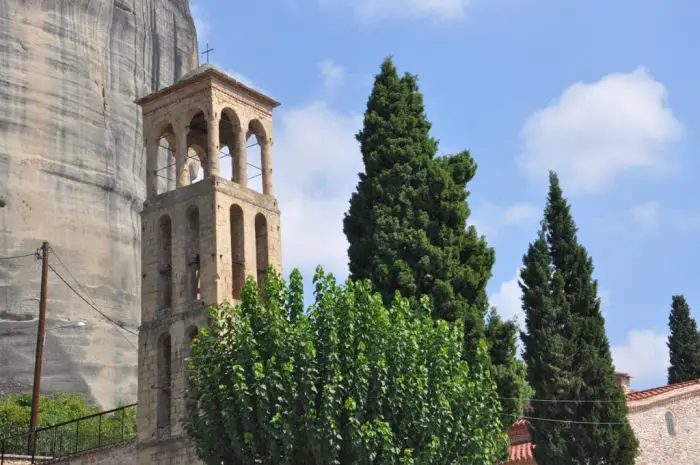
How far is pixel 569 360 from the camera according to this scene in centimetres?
2539

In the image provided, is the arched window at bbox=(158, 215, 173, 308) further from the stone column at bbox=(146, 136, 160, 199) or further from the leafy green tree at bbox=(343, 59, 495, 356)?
the leafy green tree at bbox=(343, 59, 495, 356)

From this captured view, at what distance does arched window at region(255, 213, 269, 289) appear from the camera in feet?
92.2

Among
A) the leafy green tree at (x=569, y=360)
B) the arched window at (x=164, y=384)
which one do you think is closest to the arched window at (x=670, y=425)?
the leafy green tree at (x=569, y=360)

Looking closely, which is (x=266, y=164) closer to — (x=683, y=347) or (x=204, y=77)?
(x=204, y=77)

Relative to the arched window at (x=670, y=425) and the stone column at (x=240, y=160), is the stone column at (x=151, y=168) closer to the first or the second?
the stone column at (x=240, y=160)

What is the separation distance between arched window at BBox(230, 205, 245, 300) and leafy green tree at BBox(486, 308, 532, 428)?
22.0ft

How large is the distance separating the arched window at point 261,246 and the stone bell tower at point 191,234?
0.09 ft

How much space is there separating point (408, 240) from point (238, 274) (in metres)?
5.37

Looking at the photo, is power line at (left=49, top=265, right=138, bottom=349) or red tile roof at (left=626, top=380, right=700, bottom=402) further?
power line at (left=49, top=265, right=138, bottom=349)

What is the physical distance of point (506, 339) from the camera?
2405 centimetres

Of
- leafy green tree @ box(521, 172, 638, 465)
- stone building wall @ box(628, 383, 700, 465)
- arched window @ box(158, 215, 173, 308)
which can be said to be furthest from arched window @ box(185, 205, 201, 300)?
stone building wall @ box(628, 383, 700, 465)

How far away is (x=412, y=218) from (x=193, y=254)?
240 inches

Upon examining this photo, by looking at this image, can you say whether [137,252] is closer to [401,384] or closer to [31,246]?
[31,246]

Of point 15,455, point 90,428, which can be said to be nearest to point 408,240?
point 15,455
